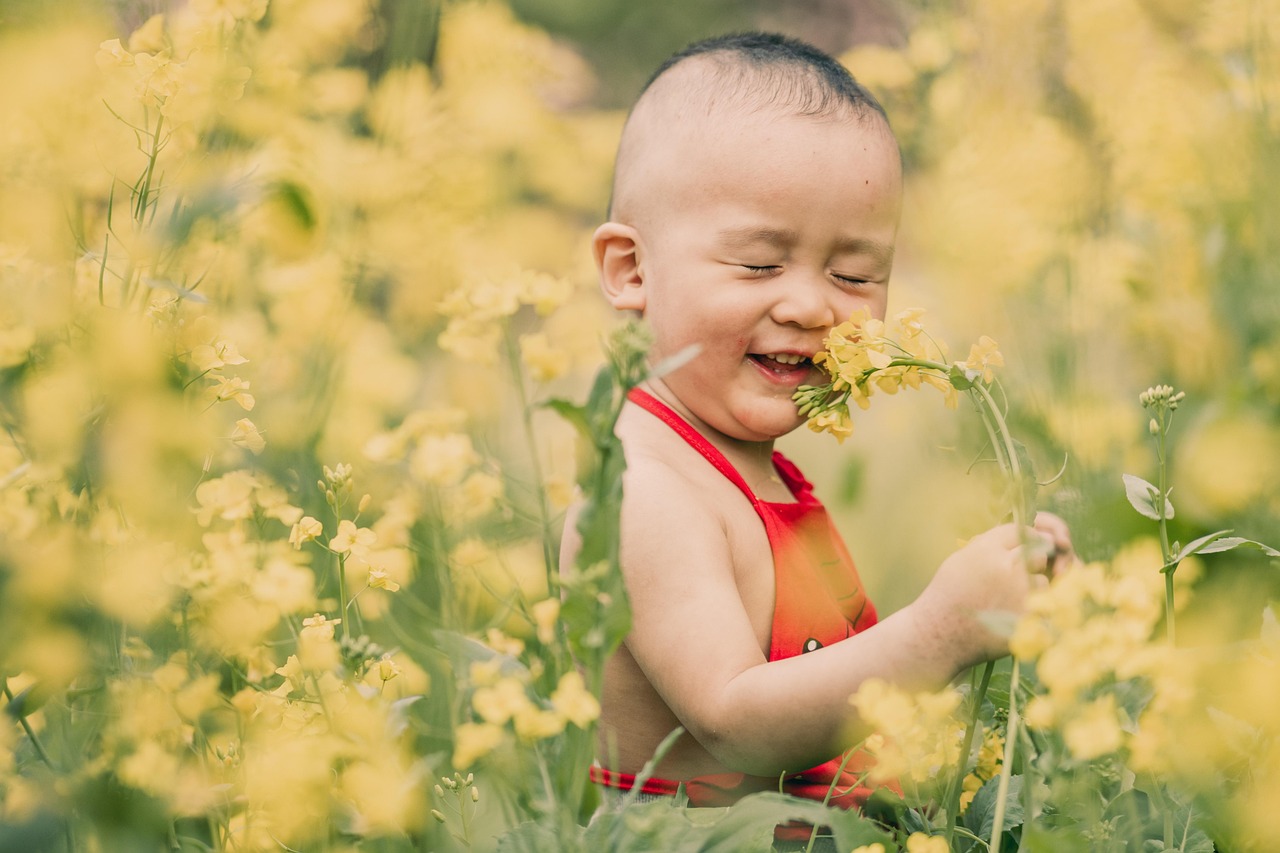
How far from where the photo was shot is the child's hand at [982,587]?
3.98ft

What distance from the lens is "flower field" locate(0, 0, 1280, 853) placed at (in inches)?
42.9

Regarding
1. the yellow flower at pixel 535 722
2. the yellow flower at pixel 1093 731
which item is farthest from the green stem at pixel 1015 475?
the yellow flower at pixel 535 722

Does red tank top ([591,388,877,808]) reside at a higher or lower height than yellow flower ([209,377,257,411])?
lower

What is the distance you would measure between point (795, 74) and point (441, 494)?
0.78 metres

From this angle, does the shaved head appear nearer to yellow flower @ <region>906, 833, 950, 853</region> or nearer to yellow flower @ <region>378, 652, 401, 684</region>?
yellow flower @ <region>378, 652, 401, 684</region>

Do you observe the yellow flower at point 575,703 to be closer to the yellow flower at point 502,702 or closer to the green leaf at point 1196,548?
the yellow flower at point 502,702

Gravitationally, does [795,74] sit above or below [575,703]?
above

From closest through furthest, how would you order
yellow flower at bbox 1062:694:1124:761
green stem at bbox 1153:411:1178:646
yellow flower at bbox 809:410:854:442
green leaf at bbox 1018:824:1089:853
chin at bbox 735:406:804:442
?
yellow flower at bbox 1062:694:1124:761
green leaf at bbox 1018:824:1089:853
green stem at bbox 1153:411:1178:646
yellow flower at bbox 809:410:854:442
chin at bbox 735:406:804:442

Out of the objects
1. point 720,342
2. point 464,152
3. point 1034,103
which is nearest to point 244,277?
point 464,152

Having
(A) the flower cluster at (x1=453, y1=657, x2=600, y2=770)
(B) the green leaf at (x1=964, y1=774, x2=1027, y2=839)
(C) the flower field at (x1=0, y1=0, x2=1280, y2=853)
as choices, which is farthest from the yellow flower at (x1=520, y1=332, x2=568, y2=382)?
(B) the green leaf at (x1=964, y1=774, x2=1027, y2=839)

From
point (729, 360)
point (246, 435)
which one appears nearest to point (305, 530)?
point (246, 435)

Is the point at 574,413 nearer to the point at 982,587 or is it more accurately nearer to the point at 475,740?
the point at 475,740

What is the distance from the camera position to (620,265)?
176 centimetres

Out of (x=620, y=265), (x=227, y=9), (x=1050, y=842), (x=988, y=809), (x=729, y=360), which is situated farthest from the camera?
(x=620, y=265)
